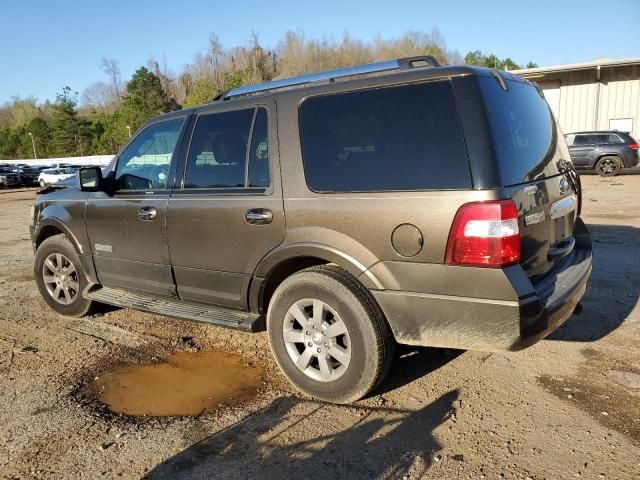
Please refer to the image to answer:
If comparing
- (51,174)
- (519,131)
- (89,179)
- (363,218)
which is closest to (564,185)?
(519,131)

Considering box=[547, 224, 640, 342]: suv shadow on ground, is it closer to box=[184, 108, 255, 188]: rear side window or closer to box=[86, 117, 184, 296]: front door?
box=[184, 108, 255, 188]: rear side window

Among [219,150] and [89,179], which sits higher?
[219,150]

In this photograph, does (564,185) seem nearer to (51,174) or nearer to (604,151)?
(604,151)

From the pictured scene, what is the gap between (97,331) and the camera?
189 inches

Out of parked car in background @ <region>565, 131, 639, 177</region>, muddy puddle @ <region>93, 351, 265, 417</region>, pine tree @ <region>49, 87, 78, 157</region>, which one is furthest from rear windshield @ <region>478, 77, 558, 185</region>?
pine tree @ <region>49, 87, 78, 157</region>

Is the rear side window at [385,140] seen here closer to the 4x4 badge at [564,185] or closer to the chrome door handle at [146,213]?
the 4x4 badge at [564,185]

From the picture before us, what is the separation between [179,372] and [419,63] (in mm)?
2848

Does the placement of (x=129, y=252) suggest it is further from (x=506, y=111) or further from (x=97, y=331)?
(x=506, y=111)

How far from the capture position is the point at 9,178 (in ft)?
113

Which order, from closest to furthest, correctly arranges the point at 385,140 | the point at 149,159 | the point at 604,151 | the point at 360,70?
1. the point at 385,140
2. the point at 360,70
3. the point at 149,159
4. the point at 604,151

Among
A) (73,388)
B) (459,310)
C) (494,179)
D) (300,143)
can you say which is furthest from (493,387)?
(73,388)

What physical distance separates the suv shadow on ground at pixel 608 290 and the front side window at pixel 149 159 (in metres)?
3.53

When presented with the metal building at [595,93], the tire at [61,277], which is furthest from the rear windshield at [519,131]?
the metal building at [595,93]

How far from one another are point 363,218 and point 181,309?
1861 mm
